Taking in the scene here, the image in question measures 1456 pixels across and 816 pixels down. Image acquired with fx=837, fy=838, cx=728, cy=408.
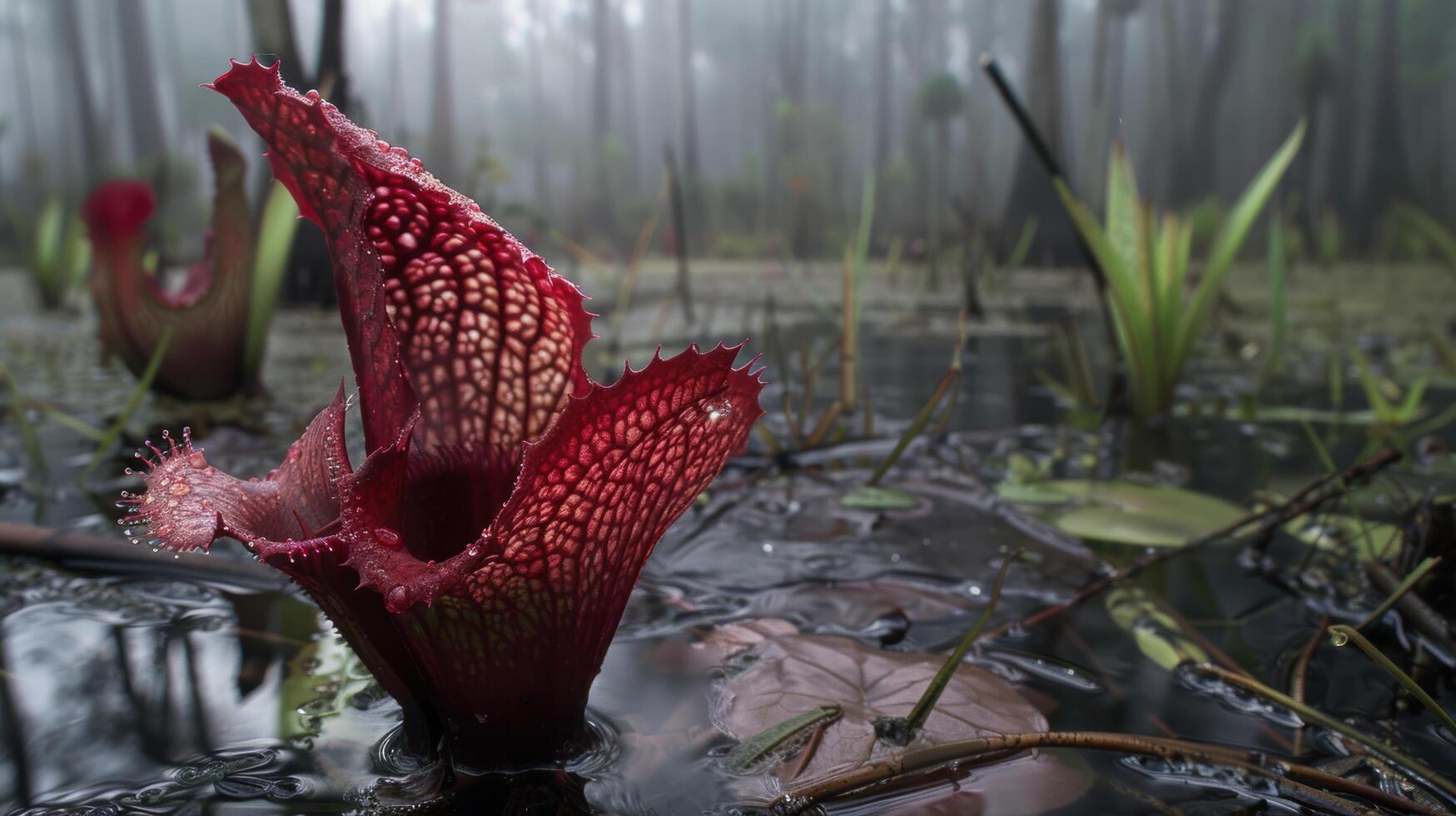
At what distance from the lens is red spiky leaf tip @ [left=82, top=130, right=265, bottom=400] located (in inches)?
60.5

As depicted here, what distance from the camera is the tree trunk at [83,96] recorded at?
12.5ft

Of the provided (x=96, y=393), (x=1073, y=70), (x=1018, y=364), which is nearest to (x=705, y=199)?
(x=1073, y=70)

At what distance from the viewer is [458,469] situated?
22.8 inches

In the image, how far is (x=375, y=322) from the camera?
19.3 inches

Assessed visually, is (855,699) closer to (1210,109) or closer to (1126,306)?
(1126,306)

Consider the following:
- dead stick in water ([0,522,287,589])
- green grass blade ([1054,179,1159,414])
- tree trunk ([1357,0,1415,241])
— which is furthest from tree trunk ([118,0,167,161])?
tree trunk ([1357,0,1415,241])

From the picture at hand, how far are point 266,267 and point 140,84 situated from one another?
308 cm

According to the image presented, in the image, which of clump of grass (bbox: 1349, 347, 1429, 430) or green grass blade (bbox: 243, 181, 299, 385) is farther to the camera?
green grass blade (bbox: 243, 181, 299, 385)

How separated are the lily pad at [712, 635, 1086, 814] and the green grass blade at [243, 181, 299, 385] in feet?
4.36

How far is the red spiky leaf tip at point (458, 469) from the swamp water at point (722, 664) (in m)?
0.08

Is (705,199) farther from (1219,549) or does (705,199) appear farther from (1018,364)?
(1219,549)

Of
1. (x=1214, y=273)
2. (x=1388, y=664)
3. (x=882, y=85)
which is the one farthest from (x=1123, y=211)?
(x=882, y=85)

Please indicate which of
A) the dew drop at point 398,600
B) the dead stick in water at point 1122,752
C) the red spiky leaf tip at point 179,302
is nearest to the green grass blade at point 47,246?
the red spiky leaf tip at point 179,302

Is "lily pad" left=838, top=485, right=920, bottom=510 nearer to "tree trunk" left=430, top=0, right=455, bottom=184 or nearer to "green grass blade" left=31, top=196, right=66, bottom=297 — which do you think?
"tree trunk" left=430, top=0, right=455, bottom=184
